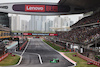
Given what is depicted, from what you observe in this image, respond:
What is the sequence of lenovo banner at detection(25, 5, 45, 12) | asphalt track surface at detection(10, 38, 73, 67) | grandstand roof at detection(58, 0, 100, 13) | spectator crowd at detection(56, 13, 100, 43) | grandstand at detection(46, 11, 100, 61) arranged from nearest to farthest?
asphalt track surface at detection(10, 38, 73, 67)
grandstand at detection(46, 11, 100, 61)
spectator crowd at detection(56, 13, 100, 43)
grandstand roof at detection(58, 0, 100, 13)
lenovo banner at detection(25, 5, 45, 12)

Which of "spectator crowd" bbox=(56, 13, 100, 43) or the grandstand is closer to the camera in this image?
the grandstand

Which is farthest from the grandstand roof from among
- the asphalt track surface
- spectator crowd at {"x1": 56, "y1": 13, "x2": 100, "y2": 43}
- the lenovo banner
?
the asphalt track surface

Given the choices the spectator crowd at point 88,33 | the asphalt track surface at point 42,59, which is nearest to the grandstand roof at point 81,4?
the spectator crowd at point 88,33

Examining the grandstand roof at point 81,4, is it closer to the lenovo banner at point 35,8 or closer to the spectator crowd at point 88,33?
the spectator crowd at point 88,33

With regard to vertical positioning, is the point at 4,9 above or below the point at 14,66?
above

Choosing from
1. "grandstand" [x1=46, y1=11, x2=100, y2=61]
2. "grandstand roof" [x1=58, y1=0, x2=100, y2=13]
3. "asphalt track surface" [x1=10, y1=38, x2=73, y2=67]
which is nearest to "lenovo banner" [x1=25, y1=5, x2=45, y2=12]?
"grandstand roof" [x1=58, y1=0, x2=100, y2=13]

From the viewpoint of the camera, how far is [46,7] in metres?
45.7

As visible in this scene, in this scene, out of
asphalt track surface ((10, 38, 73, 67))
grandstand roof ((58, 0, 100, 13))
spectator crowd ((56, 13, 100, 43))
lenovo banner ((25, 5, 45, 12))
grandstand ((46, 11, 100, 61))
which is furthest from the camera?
lenovo banner ((25, 5, 45, 12))

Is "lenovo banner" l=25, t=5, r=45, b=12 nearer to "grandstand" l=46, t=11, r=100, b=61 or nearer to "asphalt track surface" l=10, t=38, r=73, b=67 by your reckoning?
"grandstand" l=46, t=11, r=100, b=61

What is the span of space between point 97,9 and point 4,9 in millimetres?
31140

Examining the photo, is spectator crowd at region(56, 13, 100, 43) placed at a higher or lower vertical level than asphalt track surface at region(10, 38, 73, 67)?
higher

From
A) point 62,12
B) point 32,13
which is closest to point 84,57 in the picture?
point 62,12

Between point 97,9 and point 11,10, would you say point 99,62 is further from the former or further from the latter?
point 11,10

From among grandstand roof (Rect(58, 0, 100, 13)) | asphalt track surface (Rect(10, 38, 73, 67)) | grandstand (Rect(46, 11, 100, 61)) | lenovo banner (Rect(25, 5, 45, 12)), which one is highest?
grandstand roof (Rect(58, 0, 100, 13))
